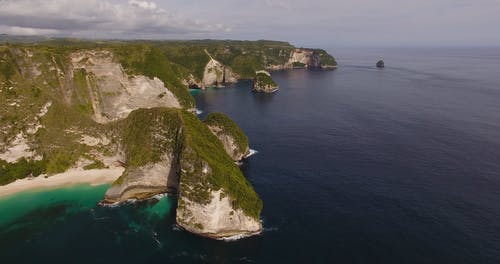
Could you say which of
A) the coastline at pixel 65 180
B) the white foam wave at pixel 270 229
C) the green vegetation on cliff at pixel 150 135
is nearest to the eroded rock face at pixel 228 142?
the green vegetation on cliff at pixel 150 135

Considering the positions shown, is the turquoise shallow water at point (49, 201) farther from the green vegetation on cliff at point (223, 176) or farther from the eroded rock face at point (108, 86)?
the green vegetation on cliff at point (223, 176)

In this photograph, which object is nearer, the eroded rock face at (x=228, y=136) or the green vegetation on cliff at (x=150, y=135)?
the green vegetation on cliff at (x=150, y=135)

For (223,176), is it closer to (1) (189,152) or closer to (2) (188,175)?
(2) (188,175)

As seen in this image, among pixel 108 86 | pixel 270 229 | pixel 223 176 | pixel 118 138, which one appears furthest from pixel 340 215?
pixel 108 86

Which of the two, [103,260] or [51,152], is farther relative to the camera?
[51,152]

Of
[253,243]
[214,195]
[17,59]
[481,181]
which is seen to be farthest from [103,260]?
[481,181]

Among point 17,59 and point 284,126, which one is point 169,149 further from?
point 284,126

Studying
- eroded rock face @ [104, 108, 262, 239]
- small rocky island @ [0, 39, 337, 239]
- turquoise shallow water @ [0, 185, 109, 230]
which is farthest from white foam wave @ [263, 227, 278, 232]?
turquoise shallow water @ [0, 185, 109, 230]

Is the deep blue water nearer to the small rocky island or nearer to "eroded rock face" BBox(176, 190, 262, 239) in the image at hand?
"eroded rock face" BBox(176, 190, 262, 239)
